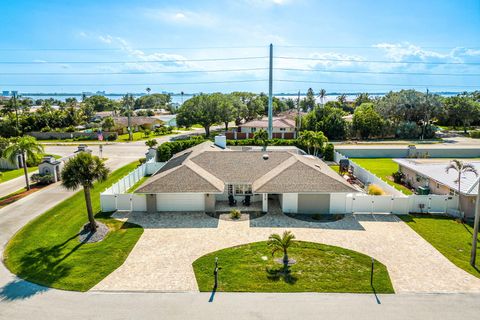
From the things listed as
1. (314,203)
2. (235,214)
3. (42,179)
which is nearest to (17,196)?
(42,179)

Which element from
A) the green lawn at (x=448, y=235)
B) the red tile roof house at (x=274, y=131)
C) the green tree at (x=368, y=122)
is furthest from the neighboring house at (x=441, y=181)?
the green tree at (x=368, y=122)

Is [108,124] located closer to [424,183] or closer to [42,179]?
[42,179]

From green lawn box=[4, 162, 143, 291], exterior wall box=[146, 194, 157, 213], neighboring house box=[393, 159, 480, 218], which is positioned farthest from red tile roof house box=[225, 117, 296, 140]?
green lawn box=[4, 162, 143, 291]

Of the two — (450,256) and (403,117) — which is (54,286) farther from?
(403,117)

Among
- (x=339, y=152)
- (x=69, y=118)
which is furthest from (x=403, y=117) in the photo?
(x=69, y=118)

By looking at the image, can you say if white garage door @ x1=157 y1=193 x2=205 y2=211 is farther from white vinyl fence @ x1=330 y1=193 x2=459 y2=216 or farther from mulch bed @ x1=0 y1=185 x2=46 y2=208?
mulch bed @ x1=0 y1=185 x2=46 y2=208

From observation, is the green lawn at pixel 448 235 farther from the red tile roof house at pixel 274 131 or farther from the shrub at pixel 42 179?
the red tile roof house at pixel 274 131
